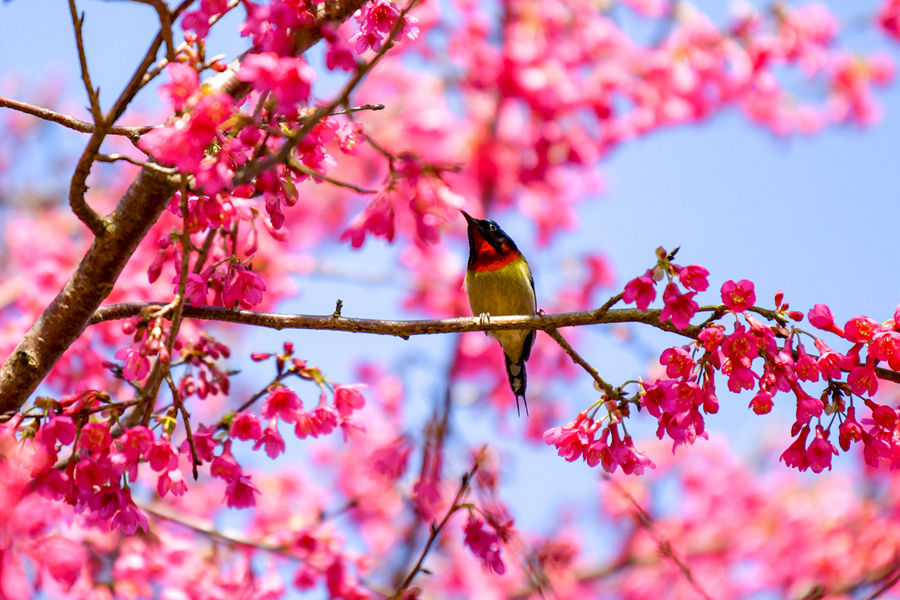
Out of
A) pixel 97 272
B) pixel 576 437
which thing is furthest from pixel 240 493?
pixel 576 437

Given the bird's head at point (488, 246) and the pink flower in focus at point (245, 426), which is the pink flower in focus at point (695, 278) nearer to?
the pink flower in focus at point (245, 426)

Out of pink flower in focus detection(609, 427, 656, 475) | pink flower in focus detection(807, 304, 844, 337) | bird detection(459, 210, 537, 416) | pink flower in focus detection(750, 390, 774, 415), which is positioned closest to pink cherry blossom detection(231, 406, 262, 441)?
pink flower in focus detection(609, 427, 656, 475)

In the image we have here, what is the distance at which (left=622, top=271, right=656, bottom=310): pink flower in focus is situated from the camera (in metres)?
2.15

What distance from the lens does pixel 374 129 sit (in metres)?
7.28

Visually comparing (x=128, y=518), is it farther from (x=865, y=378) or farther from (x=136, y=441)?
(x=865, y=378)

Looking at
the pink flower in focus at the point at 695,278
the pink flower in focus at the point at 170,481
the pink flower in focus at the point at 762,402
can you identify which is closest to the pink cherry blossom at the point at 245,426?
the pink flower in focus at the point at 170,481

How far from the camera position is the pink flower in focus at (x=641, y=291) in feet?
7.06

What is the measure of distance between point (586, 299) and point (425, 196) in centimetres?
431

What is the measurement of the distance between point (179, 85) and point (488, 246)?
306 cm

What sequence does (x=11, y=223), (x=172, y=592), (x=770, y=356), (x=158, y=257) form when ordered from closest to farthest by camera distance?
(x=770, y=356) < (x=158, y=257) < (x=172, y=592) < (x=11, y=223)

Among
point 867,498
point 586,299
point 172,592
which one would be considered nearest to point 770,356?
point 172,592

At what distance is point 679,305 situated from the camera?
212 centimetres

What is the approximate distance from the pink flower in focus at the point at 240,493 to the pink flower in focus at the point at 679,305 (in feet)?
4.39

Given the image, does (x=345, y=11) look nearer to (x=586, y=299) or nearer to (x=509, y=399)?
(x=586, y=299)
